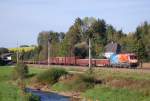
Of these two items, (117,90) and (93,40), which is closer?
(117,90)

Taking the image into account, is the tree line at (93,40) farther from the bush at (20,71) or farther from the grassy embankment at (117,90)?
the grassy embankment at (117,90)

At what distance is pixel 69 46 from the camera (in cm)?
13800

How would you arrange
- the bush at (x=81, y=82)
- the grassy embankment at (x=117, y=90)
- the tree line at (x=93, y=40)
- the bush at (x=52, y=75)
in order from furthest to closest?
1. the tree line at (x=93, y=40)
2. the bush at (x=52, y=75)
3. the bush at (x=81, y=82)
4. the grassy embankment at (x=117, y=90)

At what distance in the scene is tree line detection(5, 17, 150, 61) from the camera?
4493 inches

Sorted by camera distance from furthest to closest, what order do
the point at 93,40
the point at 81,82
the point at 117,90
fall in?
the point at 93,40
the point at 81,82
the point at 117,90

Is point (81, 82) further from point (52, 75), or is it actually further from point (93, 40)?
point (93, 40)

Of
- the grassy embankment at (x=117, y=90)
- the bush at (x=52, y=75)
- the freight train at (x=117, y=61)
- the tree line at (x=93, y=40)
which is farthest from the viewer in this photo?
the tree line at (x=93, y=40)

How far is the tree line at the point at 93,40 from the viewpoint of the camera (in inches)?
4493

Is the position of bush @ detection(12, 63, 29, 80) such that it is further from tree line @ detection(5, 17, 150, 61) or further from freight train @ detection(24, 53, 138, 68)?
tree line @ detection(5, 17, 150, 61)

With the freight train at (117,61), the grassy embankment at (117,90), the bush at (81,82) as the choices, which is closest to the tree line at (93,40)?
the freight train at (117,61)

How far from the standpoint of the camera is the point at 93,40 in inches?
6127

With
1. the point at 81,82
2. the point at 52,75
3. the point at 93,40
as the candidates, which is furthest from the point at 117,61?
the point at 93,40

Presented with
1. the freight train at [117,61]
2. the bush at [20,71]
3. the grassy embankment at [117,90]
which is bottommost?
the grassy embankment at [117,90]

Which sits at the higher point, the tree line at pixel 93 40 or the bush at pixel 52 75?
the tree line at pixel 93 40
